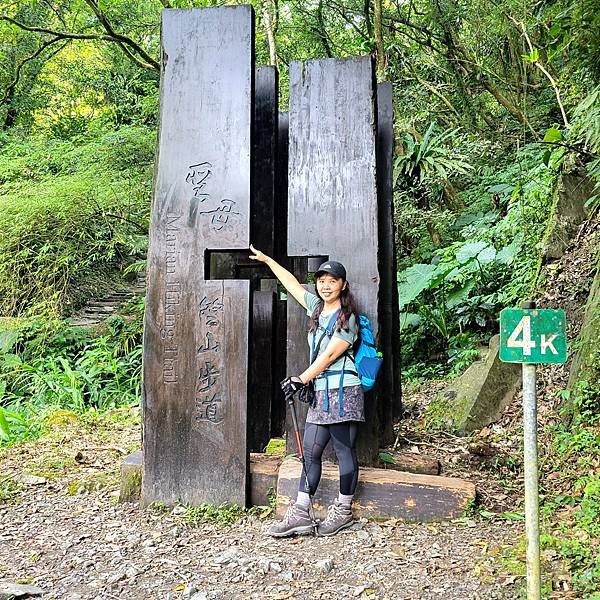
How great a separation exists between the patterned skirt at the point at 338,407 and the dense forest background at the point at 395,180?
3.50 m

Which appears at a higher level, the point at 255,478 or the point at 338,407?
the point at 338,407

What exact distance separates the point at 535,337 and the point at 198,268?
2.44 m

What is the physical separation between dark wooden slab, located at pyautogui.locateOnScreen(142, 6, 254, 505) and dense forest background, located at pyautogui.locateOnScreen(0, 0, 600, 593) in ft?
9.89

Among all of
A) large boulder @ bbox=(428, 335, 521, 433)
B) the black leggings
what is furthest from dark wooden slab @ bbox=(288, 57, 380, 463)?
large boulder @ bbox=(428, 335, 521, 433)

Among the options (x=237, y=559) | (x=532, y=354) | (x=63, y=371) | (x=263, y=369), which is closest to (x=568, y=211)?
(x=263, y=369)

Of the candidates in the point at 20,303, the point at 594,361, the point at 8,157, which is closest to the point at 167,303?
the point at 594,361

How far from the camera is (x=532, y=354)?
2.54 m

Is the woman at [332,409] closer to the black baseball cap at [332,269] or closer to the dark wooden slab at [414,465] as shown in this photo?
the black baseball cap at [332,269]

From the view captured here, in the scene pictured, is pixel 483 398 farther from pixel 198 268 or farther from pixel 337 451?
pixel 198 268

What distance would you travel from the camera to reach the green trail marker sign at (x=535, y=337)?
8.29ft

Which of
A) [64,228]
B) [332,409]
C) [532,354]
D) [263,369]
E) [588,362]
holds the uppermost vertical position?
[64,228]

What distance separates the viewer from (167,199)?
14.4 feet

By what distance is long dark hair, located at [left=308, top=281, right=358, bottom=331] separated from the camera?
384 cm

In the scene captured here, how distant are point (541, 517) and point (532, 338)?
168 centimetres
